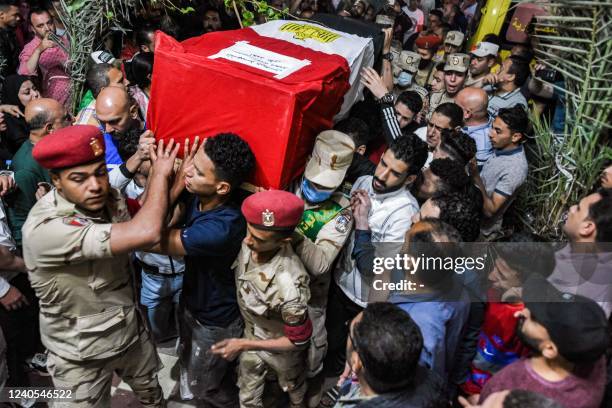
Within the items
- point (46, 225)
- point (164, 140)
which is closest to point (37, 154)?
point (46, 225)

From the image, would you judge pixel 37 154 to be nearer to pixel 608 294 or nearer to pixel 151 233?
pixel 151 233

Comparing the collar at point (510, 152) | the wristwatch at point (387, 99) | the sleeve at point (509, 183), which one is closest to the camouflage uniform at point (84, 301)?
the wristwatch at point (387, 99)

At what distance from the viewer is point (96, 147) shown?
7.18 ft

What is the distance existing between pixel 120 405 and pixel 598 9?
3.73 metres

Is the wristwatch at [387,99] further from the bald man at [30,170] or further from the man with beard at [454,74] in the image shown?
the bald man at [30,170]

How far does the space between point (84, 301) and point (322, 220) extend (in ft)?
4.07

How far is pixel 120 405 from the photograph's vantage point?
3.09 meters

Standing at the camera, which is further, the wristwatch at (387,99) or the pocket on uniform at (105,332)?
the wristwatch at (387,99)

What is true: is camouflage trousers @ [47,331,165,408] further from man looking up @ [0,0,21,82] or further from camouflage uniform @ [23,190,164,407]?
man looking up @ [0,0,21,82]

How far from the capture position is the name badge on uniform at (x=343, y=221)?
2.69 meters

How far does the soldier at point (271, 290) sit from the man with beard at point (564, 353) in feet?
2.93

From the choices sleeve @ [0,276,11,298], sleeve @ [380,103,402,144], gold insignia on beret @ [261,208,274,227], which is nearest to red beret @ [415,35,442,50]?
sleeve @ [380,103,402,144]

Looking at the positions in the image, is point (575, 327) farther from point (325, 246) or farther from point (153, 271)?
point (153, 271)

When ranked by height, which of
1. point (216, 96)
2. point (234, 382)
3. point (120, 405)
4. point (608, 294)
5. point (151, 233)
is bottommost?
point (120, 405)
